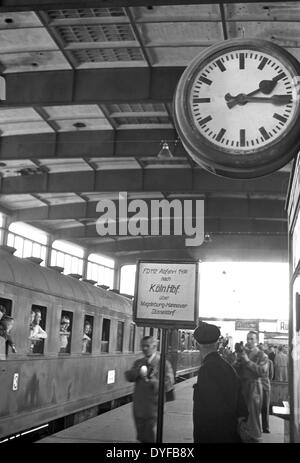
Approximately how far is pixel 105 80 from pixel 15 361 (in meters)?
5.90

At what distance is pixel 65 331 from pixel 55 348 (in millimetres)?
624

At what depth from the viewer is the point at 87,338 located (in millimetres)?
11336

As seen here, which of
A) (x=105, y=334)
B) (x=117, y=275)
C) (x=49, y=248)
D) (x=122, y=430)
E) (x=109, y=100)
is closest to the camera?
(x=122, y=430)

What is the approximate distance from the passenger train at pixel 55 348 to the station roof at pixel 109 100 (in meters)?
3.70

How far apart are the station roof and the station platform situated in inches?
190

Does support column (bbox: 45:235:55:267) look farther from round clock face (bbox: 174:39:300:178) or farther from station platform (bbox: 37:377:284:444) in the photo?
round clock face (bbox: 174:39:300:178)

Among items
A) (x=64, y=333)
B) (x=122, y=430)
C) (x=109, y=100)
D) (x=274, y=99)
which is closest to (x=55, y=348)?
(x=64, y=333)

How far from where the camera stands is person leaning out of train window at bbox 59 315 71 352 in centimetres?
992

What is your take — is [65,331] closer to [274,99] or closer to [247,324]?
[274,99]

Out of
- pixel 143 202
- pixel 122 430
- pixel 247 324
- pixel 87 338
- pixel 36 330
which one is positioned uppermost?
pixel 143 202

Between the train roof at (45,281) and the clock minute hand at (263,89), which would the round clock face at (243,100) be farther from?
the train roof at (45,281)

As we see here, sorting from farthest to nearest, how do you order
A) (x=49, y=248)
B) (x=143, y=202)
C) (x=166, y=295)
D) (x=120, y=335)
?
(x=49, y=248) → (x=143, y=202) → (x=120, y=335) → (x=166, y=295)

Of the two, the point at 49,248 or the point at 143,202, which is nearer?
the point at 143,202

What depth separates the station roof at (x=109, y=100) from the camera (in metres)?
9.02
